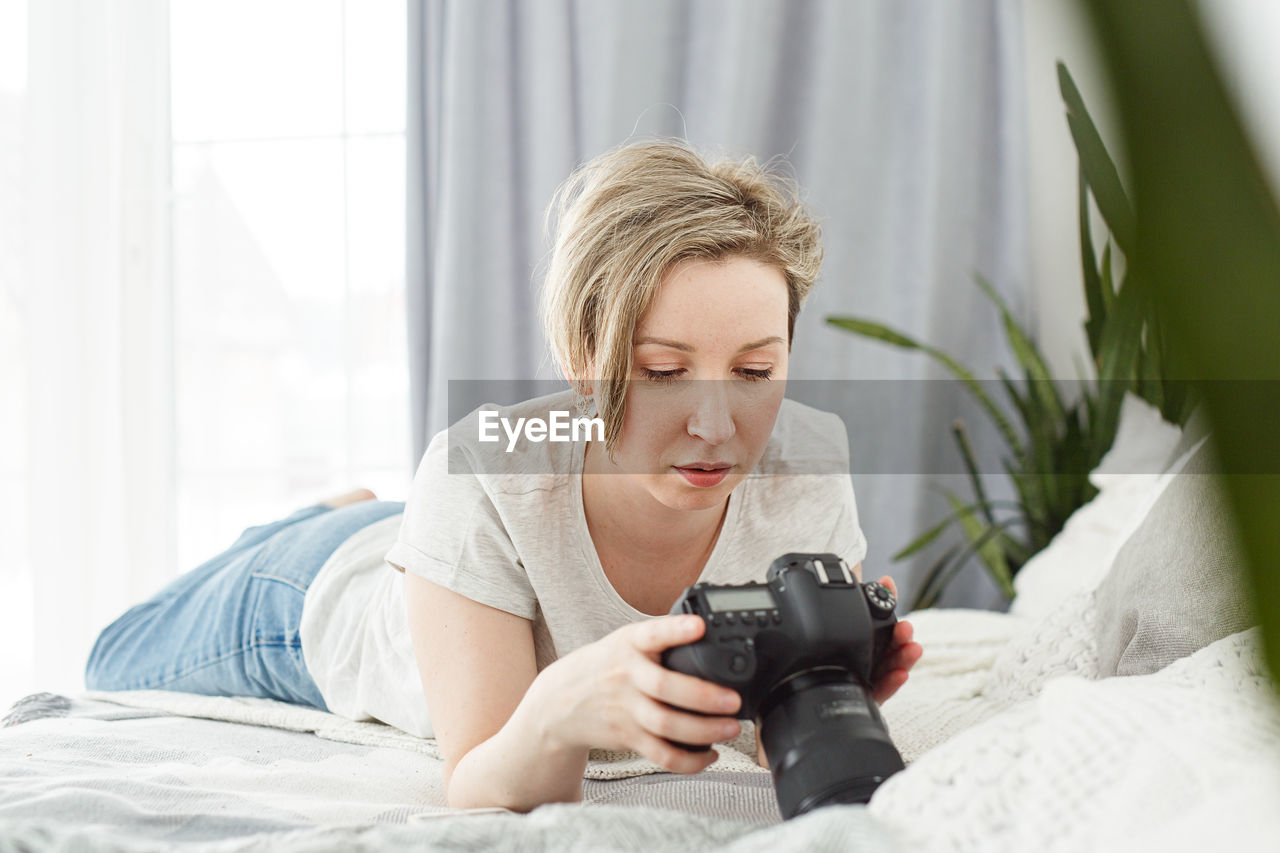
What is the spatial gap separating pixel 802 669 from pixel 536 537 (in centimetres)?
38

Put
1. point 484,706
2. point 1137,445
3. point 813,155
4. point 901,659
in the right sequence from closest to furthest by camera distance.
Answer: point 901,659, point 484,706, point 1137,445, point 813,155

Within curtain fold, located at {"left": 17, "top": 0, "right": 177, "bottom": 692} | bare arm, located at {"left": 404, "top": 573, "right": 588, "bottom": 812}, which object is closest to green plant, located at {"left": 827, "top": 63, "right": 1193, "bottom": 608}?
bare arm, located at {"left": 404, "top": 573, "right": 588, "bottom": 812}

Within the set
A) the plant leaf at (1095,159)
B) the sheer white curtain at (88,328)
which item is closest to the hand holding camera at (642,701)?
the plant leaf at (1095,159)

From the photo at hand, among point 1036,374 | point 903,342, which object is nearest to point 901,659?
point 903,342

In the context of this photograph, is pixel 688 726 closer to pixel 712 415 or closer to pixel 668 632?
pixel 668 632

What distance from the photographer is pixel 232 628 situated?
1.22 metres

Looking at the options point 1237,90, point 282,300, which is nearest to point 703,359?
point 1237,90

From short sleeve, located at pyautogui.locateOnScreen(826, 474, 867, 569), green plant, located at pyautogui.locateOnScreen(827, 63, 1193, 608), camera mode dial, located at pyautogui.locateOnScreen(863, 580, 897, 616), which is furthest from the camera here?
green plant, located at pyautogui.locateOnScreen(827, 63, 1193, 608)

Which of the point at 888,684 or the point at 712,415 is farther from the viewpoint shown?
the point at 712,415

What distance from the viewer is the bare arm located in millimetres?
657

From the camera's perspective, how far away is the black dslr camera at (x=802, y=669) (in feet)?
1.63

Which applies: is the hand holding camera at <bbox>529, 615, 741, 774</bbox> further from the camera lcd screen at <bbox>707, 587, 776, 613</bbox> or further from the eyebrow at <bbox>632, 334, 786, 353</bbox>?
the eyebrow at <bbox>632, 334, 786, 353</bbox>

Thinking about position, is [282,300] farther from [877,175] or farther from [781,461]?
[781,461]

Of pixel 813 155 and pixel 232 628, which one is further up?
pixel 813 155
